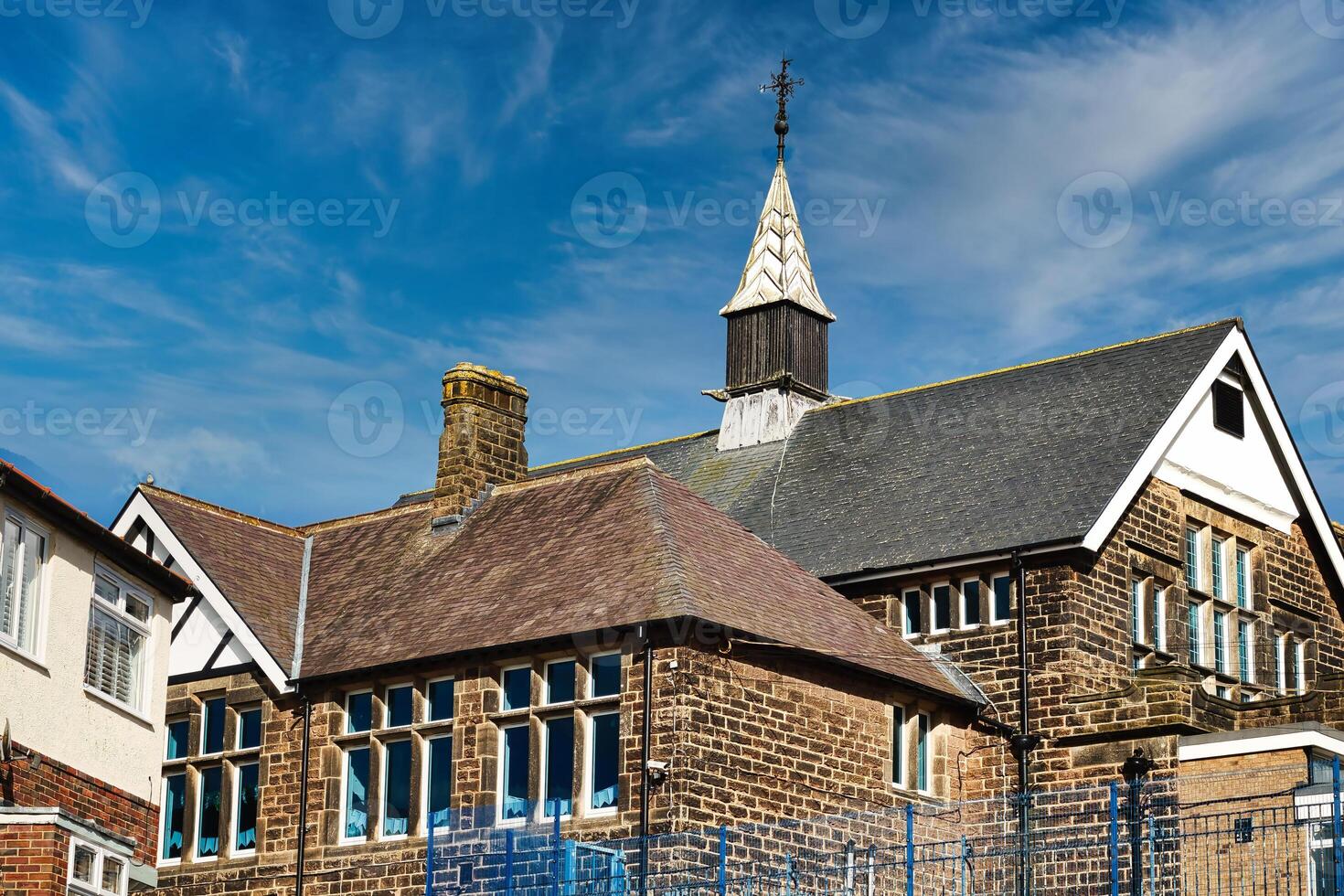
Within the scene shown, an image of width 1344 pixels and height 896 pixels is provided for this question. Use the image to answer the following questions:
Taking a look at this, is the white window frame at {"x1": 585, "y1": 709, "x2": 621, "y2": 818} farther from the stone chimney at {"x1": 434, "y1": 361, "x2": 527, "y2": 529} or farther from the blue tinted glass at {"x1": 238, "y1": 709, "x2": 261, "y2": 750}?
the stone chimney at {"x1": 434, "y1": 361, "x2": 527, "y2": 529}

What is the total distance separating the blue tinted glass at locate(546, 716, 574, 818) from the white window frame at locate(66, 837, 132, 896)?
6.70 meters

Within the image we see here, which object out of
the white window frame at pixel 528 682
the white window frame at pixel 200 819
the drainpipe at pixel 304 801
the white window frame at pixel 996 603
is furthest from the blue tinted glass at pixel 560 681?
the white window frame at pixel 996 603

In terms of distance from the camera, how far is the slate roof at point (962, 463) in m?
32.7

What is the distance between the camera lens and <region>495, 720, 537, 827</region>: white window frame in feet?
93.4

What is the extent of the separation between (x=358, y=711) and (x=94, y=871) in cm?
887

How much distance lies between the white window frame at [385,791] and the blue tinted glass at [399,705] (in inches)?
9.5

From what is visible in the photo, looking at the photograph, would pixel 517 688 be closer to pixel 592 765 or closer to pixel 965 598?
pixel 592 765

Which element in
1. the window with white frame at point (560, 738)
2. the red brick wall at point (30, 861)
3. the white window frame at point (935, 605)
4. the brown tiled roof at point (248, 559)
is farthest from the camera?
the white window frame at point (935, 605)

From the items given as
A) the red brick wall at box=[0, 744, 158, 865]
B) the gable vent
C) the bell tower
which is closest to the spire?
the bell tower

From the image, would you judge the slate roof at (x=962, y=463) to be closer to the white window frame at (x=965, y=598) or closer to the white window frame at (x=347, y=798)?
the white window frame at (x=965, y=598)

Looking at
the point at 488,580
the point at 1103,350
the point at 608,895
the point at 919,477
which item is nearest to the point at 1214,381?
the point at 1103,350

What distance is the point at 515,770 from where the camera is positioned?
29.1 metres

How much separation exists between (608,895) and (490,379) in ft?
38.1

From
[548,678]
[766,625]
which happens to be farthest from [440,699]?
[766,625]
